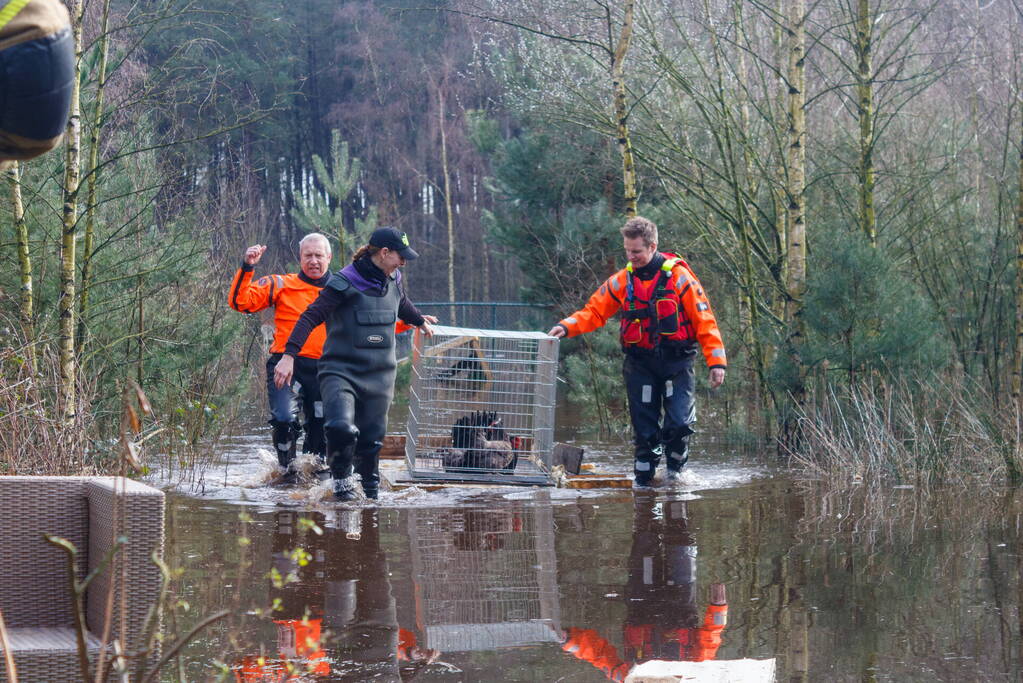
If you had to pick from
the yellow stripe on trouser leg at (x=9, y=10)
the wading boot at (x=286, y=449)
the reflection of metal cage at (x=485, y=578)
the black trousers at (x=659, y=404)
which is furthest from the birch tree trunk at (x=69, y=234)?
the yellow stripe on trouser leg at (x=9, y=10)

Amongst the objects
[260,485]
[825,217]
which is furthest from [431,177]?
[260,485]

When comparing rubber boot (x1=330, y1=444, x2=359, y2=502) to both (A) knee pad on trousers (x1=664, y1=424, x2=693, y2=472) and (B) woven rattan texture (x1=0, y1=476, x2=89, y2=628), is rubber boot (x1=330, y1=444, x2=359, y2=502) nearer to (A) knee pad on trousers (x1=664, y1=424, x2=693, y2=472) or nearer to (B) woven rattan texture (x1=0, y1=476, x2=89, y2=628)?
(A) knee pad on trousers (x1=664, y1=424, x2=693, y2=472)

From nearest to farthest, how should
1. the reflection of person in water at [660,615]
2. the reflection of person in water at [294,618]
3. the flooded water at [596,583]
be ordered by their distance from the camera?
the reflection of person in water at [294,618] → the flooded water at [596,583] → the reflection of person in water at [660,615]

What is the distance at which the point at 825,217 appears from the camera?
512 inches

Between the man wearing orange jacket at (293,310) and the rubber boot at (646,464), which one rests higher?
the man wearing orange jacket at (293,310)

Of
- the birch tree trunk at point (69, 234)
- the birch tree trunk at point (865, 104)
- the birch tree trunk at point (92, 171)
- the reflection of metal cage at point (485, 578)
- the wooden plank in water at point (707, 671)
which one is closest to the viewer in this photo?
the wooden plank in water at point (707, 671)

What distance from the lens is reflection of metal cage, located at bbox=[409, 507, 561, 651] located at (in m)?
4.93

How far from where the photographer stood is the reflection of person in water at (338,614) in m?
4.29

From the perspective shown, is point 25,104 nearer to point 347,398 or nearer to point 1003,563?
point 1003,563

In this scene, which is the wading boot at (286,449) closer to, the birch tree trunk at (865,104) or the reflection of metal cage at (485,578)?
the reflection of metal cage at (485,578)

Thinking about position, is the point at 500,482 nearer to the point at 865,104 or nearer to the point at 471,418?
the point at 471,418

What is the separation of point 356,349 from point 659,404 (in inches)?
93.2

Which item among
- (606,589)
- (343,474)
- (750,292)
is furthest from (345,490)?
(750,292)

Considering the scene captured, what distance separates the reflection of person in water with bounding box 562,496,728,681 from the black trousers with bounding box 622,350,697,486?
192 centimetres
